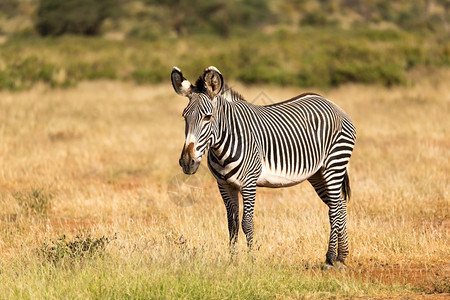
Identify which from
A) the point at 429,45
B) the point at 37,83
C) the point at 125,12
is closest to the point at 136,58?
the point at 37,83

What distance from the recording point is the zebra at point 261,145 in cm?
Answer: 551

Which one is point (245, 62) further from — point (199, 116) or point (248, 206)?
point (199, 116)

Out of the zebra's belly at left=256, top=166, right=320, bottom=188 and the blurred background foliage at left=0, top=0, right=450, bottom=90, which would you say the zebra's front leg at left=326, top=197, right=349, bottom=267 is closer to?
the zebra's belly at left=256, top=166, right=320, bottom=188

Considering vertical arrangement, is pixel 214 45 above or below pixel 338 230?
above

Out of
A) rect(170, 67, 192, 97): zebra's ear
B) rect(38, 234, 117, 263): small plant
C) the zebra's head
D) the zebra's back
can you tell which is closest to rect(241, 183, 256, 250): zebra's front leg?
the zebra's back

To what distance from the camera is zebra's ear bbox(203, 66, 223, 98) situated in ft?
18.1

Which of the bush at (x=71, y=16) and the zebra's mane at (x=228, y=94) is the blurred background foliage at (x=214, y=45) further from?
the zebra's mane at (x=228, y=94)

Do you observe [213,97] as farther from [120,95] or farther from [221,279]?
[120,95]

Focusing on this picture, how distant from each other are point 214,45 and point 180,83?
31.5 m

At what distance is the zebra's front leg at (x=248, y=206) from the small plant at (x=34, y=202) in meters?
3.93

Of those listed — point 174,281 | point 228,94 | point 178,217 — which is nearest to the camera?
point 174,281

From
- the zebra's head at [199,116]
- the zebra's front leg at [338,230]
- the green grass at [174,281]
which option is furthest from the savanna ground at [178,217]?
the zebra's head at [199,116]

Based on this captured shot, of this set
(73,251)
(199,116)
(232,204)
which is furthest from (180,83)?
(73,251)

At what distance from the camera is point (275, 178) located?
6.11 m
